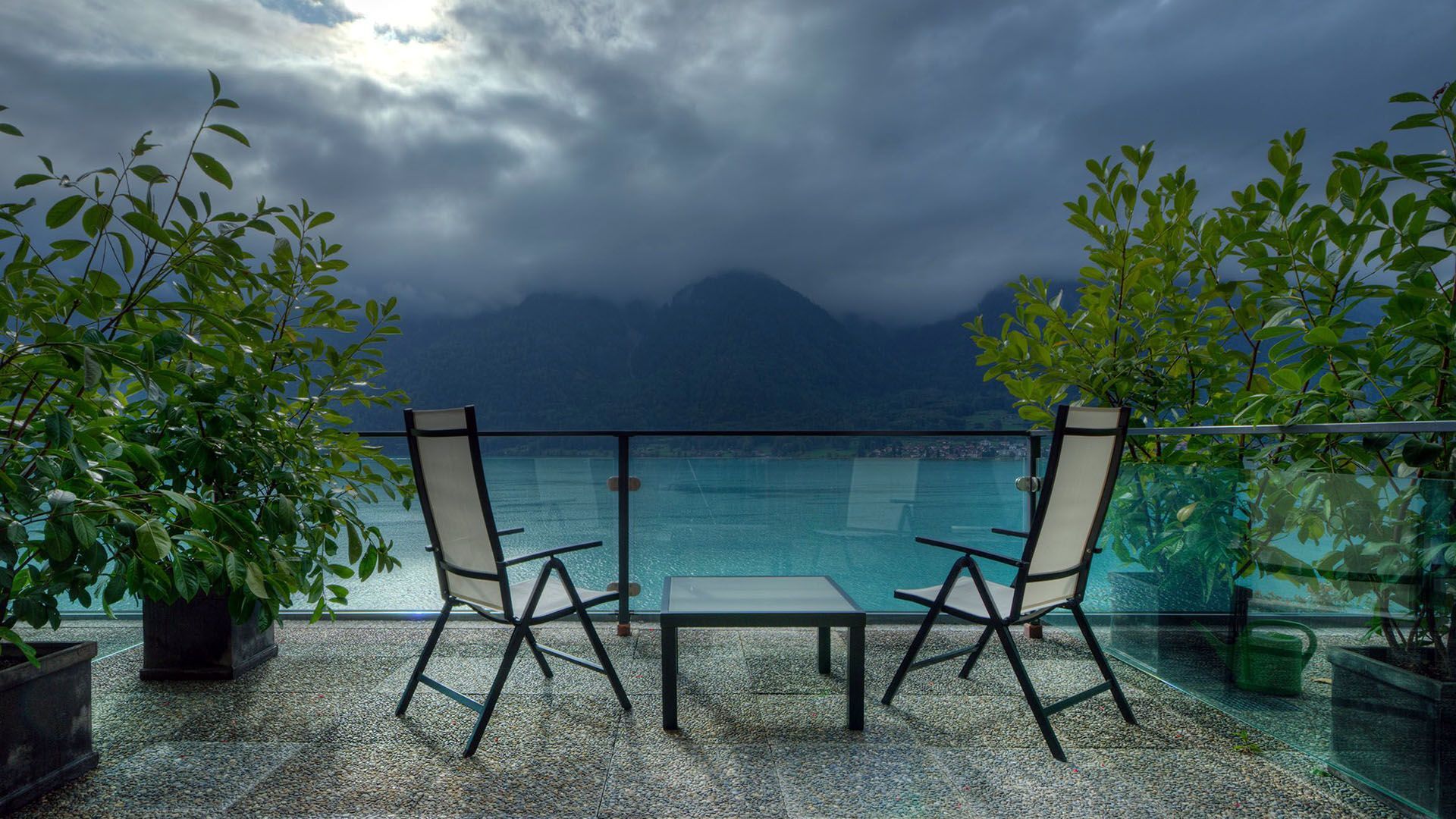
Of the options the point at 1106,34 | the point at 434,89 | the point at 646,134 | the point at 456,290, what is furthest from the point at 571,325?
the point at 1106,34

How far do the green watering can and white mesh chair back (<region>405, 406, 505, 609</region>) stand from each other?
284cm

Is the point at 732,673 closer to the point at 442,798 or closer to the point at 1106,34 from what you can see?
the point at 442,798

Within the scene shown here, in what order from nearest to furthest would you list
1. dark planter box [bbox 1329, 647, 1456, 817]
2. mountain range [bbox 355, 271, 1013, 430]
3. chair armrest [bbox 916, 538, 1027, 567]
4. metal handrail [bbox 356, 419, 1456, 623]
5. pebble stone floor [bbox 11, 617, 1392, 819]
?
dark planter box [bbox 1329, 647, 1456, 817] → pebble stone floor [bbox 11, 617, 1392, 819] → chair armrest [bbox 916, 538, 1027, 567] → metal handrail [bbox 356, 419, 1456, 623] → mountain range [bbox 355, 271, 1013, 430]

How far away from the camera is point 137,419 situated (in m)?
2.57

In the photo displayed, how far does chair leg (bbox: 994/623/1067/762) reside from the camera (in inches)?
96.8

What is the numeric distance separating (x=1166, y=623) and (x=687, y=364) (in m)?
26.2

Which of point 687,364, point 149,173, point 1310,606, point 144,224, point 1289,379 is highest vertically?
point 687,364

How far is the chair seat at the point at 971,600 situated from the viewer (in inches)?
107

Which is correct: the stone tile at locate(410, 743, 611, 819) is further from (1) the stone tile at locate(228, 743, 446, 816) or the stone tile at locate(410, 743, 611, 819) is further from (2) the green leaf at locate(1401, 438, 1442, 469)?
(2) the green leaf at locate(1401, 438, 1442, 469)

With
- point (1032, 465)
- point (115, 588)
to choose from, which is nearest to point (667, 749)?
point (115, 588)

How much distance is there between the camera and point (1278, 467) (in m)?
2.65

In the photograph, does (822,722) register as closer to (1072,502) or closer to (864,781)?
(864,781)

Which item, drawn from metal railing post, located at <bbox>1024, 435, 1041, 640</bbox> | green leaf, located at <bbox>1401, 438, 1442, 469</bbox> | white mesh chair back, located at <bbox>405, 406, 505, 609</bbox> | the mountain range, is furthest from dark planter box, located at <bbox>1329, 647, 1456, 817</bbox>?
the mountain range

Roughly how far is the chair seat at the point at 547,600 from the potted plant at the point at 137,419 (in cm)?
61
